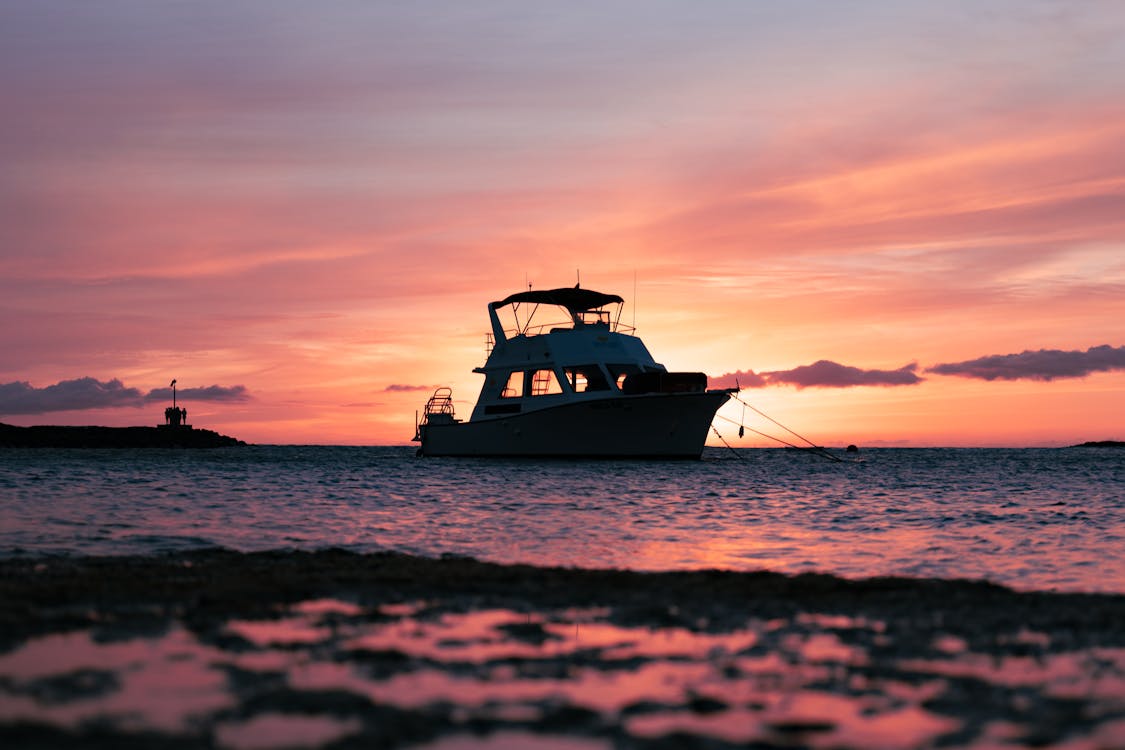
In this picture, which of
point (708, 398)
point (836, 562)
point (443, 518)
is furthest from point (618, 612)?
point (708, 398)

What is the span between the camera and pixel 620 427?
A: 136 feet

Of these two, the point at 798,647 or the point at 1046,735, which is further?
the point at 798,647

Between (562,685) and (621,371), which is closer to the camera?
(562,685)

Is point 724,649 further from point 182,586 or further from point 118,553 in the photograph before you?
point 118,553

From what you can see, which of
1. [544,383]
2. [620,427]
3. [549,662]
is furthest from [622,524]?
[544,383]

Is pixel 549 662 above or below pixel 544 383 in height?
below

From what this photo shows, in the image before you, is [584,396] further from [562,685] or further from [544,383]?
[562,685]

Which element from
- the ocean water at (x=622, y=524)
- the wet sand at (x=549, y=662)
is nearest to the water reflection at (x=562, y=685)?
the wet sand at (x=549, y=662)

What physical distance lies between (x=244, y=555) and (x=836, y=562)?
23.2ft

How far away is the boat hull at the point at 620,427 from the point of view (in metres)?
40.8

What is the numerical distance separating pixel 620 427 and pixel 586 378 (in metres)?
3.16

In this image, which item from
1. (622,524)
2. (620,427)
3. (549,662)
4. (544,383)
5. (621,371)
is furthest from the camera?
(544,383)

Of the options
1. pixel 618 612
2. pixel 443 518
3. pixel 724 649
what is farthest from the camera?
pixel 443 518

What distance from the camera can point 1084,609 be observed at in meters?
8.03
